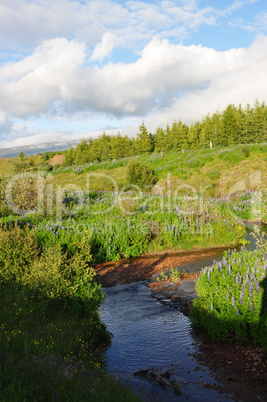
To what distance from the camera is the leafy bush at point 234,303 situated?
5.21 meters

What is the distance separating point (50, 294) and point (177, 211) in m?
9.66

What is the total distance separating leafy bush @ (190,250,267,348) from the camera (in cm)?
521

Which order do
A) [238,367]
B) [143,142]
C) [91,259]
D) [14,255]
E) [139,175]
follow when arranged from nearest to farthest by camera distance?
1. [238,367]
2. [91,259]
3. [14,255]
4. [139,175]
5. [143,142]

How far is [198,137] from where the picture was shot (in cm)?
6844

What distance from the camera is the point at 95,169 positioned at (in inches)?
1505

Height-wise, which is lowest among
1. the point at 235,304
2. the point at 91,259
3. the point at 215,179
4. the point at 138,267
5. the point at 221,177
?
the point at 138,267

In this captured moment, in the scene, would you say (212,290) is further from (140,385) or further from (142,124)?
(142,124)

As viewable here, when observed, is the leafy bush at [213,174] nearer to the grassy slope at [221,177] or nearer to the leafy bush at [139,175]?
the grassy slope at [221,177]

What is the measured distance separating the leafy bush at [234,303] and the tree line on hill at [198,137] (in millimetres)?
49913

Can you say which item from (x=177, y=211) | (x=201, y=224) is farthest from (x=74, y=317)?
(x=177, y=211)

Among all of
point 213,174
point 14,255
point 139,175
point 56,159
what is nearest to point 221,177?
point 213,174

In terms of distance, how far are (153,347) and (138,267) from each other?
512 centimetres

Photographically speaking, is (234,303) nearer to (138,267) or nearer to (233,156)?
(138,267)

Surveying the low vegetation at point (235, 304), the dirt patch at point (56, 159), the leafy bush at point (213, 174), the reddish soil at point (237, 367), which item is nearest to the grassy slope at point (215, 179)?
the leafy bush at point (213, 174)
